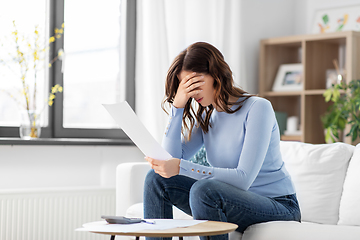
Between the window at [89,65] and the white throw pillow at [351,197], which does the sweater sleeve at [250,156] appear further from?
the window at [89,65]

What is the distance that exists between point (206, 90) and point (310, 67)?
1934 mm

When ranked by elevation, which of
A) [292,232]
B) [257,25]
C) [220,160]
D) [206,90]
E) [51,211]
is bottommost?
[51,211]

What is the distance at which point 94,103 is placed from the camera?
10.5ft

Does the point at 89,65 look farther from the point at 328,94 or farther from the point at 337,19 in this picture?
the point at 337,19

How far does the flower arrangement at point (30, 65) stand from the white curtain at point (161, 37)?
0.51 metres

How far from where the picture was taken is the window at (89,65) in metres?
3.01

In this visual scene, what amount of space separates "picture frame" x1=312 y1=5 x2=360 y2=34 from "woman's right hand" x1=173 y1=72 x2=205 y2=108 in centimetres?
222

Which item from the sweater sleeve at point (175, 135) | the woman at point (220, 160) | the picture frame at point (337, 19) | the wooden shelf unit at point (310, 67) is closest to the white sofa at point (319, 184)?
the woman at point (220, 160)

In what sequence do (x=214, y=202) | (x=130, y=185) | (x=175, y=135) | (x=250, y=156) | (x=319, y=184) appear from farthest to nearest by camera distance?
1. (x=130, y=185)
2. (x=319, y=184)
3. (x=175, y=135)
4. (x=250, y=156)
5. (x=214, y=202)

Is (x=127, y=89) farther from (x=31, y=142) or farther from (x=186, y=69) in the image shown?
(x=186, y=69)

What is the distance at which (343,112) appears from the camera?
3.19m

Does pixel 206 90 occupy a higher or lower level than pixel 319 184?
higher

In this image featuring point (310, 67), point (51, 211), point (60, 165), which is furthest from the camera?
point (310, 67)

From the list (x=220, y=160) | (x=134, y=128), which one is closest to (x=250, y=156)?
(x=220, y=160)
